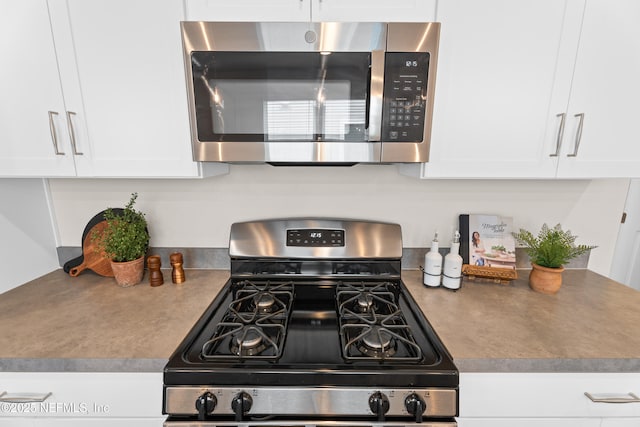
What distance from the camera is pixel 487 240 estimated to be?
4.59 ft

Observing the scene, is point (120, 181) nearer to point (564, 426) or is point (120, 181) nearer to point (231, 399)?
point (231, 399)

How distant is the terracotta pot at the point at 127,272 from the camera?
1.25 metres

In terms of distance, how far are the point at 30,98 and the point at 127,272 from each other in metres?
0.71

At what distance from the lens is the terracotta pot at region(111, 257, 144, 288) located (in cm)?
125

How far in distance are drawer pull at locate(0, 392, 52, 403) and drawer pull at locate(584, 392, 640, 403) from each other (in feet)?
5.24

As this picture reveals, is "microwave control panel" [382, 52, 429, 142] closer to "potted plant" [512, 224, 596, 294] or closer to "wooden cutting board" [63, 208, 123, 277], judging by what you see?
"potted plant" [512, 224, 596, 294]

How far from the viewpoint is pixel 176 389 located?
0.80m

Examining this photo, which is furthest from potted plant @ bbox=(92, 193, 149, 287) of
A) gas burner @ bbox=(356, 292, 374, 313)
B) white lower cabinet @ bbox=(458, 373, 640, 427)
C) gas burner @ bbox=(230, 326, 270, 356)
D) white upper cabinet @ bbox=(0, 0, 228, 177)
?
white lower cabinet @ bbox=(458, 373, 640, 427)

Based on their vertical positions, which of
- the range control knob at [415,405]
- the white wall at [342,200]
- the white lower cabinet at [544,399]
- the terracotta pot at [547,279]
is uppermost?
the white wall at [342,200]

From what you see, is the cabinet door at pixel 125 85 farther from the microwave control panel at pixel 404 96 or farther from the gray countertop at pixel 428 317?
the microwave control panel at pixel 404 96

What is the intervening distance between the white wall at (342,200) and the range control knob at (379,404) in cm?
80

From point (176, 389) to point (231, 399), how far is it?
15 cm

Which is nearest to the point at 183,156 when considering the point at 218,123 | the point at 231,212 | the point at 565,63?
the point at 218,123

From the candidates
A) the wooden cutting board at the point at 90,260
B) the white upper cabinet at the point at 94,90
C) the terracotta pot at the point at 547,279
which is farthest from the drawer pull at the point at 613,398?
the wooden cutting board at the point at 90,260
